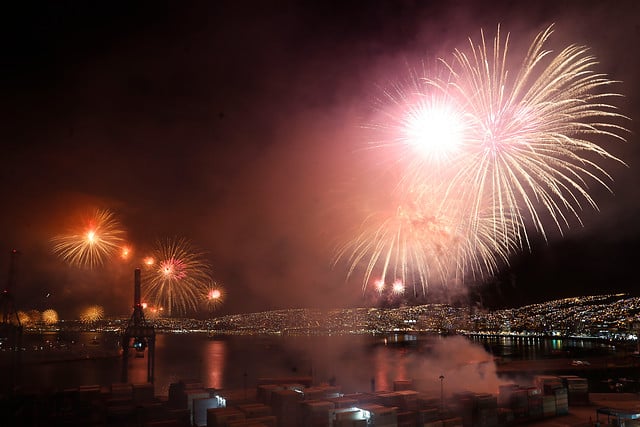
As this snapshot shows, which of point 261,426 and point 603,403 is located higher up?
point 261,426

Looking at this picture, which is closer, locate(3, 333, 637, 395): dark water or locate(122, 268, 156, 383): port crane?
locate(122, 268, 156, 383): port crane

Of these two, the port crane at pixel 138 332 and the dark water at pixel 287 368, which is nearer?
the port crane at pixel 138 332

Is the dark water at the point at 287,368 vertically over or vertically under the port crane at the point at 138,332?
under

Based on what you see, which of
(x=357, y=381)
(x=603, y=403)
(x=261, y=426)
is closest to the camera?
(x=261, y=426)

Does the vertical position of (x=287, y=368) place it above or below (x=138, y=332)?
below

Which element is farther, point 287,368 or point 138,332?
point 287,368

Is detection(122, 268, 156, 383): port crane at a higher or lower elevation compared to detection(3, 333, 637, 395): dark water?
higher

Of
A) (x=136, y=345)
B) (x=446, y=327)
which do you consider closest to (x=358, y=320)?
(x=446, y=327)

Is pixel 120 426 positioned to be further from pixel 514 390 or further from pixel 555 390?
pixel 555 390

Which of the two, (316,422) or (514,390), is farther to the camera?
(514,390)

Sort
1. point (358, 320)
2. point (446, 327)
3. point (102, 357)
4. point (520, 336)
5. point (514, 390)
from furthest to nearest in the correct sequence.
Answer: point (358, 320) < point (446, 327) < point (520, 336) < point (102, 357) < point (514, 390)
